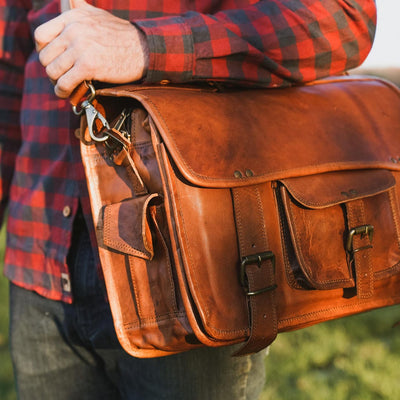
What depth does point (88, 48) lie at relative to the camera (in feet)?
3.75

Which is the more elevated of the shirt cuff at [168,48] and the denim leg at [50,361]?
the shirt cuff at [168,48]

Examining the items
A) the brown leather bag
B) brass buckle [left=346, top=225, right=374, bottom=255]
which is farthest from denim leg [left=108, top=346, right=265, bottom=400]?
brass buckle [left=346, top=225, right=374, bottom=255]

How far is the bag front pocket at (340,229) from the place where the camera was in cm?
122

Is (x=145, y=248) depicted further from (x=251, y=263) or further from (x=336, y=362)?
(x=336, y=362)

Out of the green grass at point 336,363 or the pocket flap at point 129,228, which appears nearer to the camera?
the pocket flap at point 129,228

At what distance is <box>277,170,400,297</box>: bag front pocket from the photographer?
122 centimetres

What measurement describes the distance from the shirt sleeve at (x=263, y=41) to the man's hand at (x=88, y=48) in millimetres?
38

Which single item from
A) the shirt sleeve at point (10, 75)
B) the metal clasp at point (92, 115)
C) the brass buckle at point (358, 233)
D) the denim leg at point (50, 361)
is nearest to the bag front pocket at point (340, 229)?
the brass buckle at point (358, 233)

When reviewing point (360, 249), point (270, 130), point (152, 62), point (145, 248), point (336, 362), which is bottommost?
point (336, 362)

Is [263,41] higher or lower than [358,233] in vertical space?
higher

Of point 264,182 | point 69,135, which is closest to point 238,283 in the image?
point 264,182

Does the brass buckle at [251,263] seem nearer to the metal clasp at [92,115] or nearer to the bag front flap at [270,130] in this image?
the bag front flap at [270,130]

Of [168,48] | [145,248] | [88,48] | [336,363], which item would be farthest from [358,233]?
[336,363]

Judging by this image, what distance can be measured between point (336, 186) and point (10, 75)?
1151 mm
